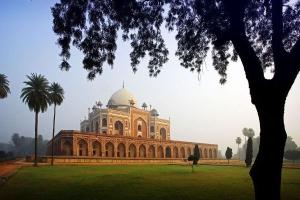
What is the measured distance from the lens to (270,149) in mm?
7941

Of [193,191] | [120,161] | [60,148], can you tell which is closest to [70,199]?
[193,191]

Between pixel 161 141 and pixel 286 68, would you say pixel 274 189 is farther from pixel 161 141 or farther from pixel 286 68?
pixel 161 141

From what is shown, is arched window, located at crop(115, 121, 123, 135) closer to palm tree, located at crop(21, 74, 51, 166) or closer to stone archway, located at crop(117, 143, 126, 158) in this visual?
stone archway, located at crop(117, 143, 126, 158)

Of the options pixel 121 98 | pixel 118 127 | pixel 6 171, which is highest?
pixel 121 98

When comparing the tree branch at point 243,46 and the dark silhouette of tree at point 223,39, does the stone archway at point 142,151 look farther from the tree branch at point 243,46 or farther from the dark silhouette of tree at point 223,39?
the tree branch at point 243,46

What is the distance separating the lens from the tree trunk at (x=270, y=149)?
780 cm

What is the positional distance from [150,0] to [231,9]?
127 inches

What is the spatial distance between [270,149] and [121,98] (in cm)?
6774

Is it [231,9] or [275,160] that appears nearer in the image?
[275,160]

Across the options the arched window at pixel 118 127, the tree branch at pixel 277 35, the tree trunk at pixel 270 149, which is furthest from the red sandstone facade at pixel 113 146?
the tree branch at pixel 277 35

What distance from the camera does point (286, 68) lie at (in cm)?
827

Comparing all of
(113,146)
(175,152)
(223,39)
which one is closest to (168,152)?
(175,152)

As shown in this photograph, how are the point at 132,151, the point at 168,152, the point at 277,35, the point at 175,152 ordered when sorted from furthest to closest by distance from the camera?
the point at 175,152, the point at 168,152, the point at 132,151, the point at 277,35

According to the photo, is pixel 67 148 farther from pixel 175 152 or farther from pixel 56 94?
pixel 175 152
